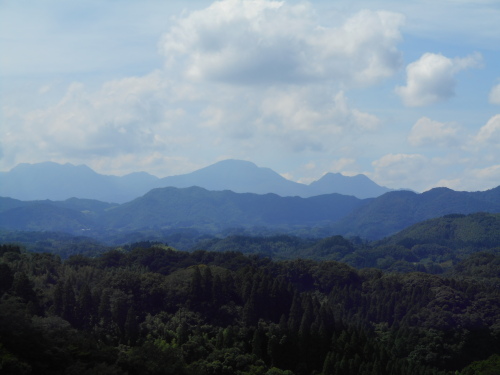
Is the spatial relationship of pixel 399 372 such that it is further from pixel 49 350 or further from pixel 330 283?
pixel 330 283

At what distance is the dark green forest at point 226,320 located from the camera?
94.4 ft

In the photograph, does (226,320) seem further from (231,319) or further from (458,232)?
(458,232)

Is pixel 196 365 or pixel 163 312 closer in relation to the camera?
pixel 196 365

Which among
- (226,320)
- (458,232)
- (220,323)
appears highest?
(458,232)

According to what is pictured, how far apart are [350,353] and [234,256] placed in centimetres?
3741

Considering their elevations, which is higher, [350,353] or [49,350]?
[49,350]

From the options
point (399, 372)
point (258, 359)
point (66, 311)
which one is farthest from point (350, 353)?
point (66, 311)

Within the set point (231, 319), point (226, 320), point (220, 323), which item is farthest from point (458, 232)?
point (220, 323)

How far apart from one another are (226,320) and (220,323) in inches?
35.6

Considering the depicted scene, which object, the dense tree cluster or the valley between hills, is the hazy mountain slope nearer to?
the valley between hills

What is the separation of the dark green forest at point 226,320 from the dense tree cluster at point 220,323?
101 mm

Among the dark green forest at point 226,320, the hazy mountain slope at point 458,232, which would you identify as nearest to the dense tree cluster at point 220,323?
the dark green forest at point 226,320

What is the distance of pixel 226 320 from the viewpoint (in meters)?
46.2

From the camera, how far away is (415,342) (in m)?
52.7
